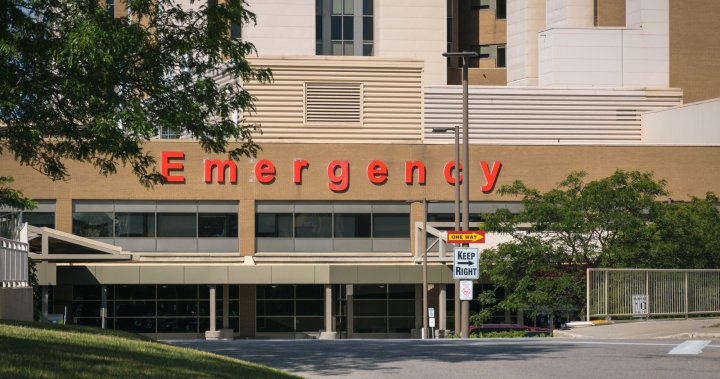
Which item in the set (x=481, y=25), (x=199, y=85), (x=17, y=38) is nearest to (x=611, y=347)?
(x=199, y=85)

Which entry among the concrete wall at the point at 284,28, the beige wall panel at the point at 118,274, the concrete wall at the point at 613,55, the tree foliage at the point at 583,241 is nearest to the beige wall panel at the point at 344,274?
the beige wall panel at the point at 118,274

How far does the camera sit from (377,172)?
197 feet

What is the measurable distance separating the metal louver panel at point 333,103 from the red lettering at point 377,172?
2.57m

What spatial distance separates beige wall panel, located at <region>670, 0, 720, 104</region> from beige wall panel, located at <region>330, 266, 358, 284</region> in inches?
895

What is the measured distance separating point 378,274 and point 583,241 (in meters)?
12.3

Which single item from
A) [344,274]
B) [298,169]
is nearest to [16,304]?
[344,274]

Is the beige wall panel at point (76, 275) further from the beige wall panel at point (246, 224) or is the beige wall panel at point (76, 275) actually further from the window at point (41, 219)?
the beige wall panel at point (246, 224)

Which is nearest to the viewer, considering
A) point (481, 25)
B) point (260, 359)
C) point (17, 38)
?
point (260, 359)

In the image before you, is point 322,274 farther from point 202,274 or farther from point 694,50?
point 694,50

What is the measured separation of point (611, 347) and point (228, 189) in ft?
122

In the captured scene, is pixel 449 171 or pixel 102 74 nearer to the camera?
pixel 102 74

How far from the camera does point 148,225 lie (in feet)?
194

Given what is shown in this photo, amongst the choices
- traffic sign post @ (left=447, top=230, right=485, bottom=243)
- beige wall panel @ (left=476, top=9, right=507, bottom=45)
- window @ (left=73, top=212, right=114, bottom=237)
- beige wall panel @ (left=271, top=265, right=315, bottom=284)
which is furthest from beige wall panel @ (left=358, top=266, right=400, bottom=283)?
beige wall panel @ (left=476, top=9, right=507, bottom=45)

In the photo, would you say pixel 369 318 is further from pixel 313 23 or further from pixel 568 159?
pixel 313 23
